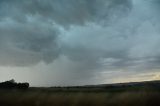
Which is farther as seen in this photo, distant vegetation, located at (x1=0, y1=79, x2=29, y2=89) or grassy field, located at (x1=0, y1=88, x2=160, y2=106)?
distant vegetation, located at (x1=0, y1=79, x2=29, y2=89)

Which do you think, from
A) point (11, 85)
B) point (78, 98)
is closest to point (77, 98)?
point (78, 98)

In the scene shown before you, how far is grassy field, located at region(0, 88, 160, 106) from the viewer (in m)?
36.9

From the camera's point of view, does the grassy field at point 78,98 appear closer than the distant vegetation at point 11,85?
Yes

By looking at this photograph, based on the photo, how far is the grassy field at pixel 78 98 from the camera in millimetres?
36875

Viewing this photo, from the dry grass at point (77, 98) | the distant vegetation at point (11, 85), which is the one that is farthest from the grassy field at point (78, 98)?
the distant vegetation at point (11, 85)

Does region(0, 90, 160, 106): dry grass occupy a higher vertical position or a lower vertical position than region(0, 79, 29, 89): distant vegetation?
lower

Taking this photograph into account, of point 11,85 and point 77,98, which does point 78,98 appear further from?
point 11,85

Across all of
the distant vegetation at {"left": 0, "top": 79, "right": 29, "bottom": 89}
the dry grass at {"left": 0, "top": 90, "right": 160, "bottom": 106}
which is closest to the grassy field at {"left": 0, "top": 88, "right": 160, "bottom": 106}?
the dry grass at {"left": 0, "top": 90, "right": 160, "bottom": 106}

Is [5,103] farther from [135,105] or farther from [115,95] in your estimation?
[135,105]

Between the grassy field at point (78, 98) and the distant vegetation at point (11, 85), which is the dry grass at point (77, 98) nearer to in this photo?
the grassy field at point (78, 98)

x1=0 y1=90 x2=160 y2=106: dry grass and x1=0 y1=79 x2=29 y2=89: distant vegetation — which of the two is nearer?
x1=0 y1=90 x2=160 y2=106: dry grass

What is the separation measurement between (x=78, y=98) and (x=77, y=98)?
0.83 ft

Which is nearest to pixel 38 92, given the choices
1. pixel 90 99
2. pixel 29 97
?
pixel 29 97

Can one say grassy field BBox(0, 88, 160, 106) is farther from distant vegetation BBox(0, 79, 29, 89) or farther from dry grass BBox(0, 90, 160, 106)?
distant vegetation BBox(0, 79, 29, 89)
